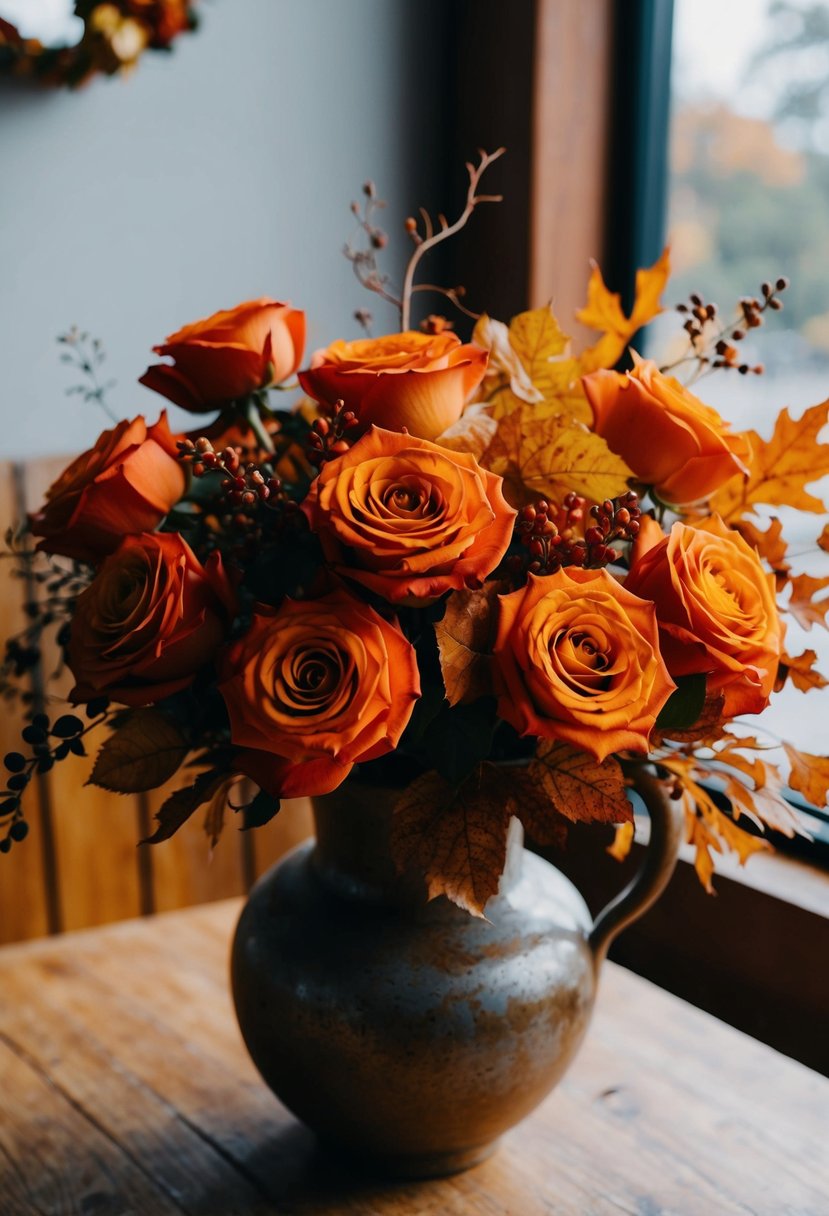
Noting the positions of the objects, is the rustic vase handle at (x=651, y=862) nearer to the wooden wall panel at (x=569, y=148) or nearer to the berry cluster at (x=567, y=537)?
the berry cluster at (x=567, y=537)

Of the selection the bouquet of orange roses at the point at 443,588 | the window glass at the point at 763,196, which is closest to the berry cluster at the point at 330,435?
the bouquet of orange roses at the point at 443,588

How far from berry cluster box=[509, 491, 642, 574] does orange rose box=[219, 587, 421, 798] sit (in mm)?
92

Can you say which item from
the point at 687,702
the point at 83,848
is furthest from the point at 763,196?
the point at 83,848

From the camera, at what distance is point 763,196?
1.25m

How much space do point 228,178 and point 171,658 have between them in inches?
36.4

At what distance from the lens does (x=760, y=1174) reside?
82 cm

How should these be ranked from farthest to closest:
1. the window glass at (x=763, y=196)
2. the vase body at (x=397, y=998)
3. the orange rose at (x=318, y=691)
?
the window glass at (x=763, y=196) → the vase body at (x=397, y=998) → the orange rose at (x=318, y=691)

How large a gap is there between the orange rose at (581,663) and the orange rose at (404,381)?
4.8 inches

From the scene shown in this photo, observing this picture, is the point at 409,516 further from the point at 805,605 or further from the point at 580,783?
the point at 805,605

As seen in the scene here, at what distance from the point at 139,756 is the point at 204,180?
0.92 meters

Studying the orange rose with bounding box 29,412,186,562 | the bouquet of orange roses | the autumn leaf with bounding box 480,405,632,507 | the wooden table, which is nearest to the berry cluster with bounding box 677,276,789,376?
the bouquet of orange roses

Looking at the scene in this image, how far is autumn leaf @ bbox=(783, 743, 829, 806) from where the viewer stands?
729mm

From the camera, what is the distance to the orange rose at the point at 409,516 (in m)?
0.59

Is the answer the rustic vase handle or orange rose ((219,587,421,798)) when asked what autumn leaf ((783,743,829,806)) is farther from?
orange rose ((219,587,421,798))
